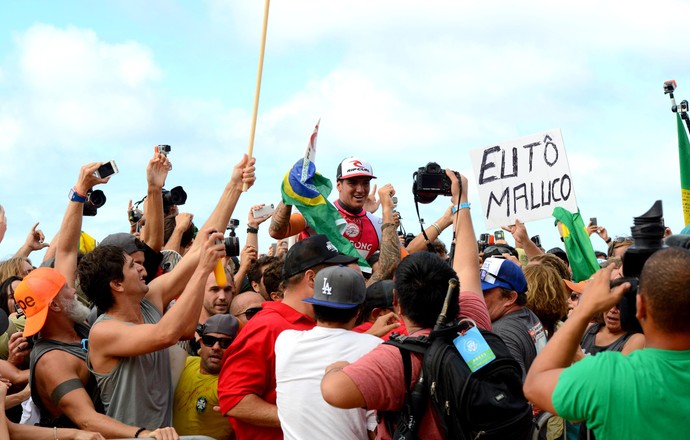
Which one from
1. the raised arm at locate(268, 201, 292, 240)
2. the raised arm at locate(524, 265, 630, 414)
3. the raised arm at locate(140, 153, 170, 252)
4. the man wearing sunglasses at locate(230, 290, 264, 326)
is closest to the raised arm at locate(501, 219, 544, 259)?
the raised arm at locate(268, 201, 292, 240)

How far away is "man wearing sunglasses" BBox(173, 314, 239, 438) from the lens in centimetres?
570

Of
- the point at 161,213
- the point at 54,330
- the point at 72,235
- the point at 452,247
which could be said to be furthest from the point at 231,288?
the point at 452,247

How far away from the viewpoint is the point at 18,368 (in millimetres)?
6195

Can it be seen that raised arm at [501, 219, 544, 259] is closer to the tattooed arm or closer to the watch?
the tattooed arm

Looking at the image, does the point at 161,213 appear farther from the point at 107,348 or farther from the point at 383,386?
the point at 383,386

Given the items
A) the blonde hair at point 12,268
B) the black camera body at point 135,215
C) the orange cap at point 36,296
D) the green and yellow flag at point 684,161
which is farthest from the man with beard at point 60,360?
the green and yellow flag at point 684,161

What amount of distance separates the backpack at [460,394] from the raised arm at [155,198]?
130 inches

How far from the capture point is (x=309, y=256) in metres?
5.43

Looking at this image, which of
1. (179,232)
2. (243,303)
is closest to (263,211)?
(179,232)

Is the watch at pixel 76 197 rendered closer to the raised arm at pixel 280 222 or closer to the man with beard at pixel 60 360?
the man with beard at pixel 60 360

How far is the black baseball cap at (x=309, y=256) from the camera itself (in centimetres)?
Answer: 541

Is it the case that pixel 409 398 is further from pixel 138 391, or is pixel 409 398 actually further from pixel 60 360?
pixel 60 360

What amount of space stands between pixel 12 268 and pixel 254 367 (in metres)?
3.83

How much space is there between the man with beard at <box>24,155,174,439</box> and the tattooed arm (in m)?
2.19
